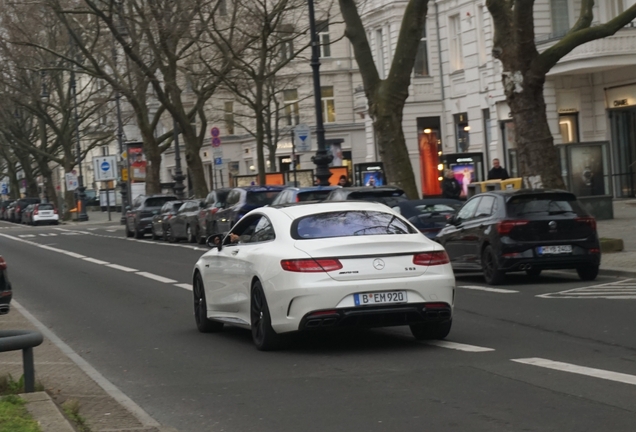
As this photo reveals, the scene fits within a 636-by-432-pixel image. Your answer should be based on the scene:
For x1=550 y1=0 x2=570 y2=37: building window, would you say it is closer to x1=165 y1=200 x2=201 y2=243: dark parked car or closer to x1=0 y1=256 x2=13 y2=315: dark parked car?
x1=165 y1=200 x2=201 y2=243: dark parked car

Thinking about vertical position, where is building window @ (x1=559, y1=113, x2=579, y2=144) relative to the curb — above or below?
above

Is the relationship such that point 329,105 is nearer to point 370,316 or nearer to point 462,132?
point 462,132

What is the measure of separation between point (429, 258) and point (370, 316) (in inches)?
32.4

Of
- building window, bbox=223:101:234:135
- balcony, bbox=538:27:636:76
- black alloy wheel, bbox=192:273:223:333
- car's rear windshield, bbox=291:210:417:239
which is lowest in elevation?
black alloy wheel, bbox=192:273:223:333

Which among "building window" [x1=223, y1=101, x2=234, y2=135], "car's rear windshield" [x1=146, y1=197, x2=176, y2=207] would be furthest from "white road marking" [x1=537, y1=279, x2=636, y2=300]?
"building window" [x1=223, y1=101, x2=234, y2=135]

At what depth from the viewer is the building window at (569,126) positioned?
42.7 metres

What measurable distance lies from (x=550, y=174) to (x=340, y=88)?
56251 millimetres

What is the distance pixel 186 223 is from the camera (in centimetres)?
3788

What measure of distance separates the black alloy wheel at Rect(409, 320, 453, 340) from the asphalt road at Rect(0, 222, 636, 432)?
0.17 m

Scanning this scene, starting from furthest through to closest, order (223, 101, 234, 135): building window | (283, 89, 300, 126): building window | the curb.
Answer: (223, 101, 234, 135): building window
(283, 89, 300, 126): building window
the curb

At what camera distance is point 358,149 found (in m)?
78.5

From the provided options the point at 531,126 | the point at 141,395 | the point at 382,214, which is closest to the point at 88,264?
the point at 531,126

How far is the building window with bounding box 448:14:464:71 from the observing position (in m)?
50.1

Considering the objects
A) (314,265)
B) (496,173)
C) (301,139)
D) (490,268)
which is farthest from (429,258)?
(301,139)
